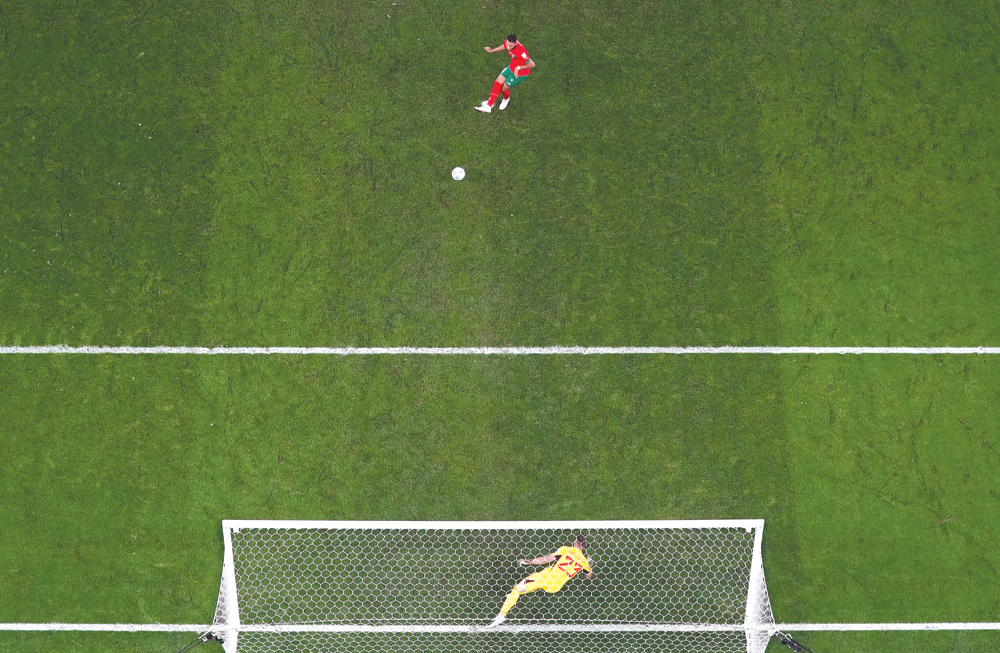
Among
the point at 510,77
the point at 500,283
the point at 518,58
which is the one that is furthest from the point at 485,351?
the point at 518,58

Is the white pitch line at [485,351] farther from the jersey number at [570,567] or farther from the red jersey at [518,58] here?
the red jersey at [518,58]

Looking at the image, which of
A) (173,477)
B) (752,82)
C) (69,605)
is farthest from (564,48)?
(69,605)

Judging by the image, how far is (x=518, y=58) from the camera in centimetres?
729

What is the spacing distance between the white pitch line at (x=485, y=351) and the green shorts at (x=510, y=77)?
9.15 feet

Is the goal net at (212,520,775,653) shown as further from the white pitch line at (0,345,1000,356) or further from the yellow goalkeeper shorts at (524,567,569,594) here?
the white pitch line at (0,345,1000,356)

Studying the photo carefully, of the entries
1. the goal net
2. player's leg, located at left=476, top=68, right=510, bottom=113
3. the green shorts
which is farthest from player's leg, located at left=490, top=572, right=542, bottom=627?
the green shorts

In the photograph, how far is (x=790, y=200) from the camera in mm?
7711

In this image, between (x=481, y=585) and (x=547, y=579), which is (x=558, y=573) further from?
(x=481, y=585)

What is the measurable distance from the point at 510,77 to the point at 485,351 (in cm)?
287

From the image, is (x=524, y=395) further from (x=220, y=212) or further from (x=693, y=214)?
(x=220, y=212)

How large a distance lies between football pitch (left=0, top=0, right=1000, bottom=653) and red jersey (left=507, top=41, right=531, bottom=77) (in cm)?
44

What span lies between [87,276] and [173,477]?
233cm

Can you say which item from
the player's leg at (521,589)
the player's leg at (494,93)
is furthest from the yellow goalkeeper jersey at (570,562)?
the player's leg at (494,93)

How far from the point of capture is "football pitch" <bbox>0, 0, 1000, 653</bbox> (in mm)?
7340
